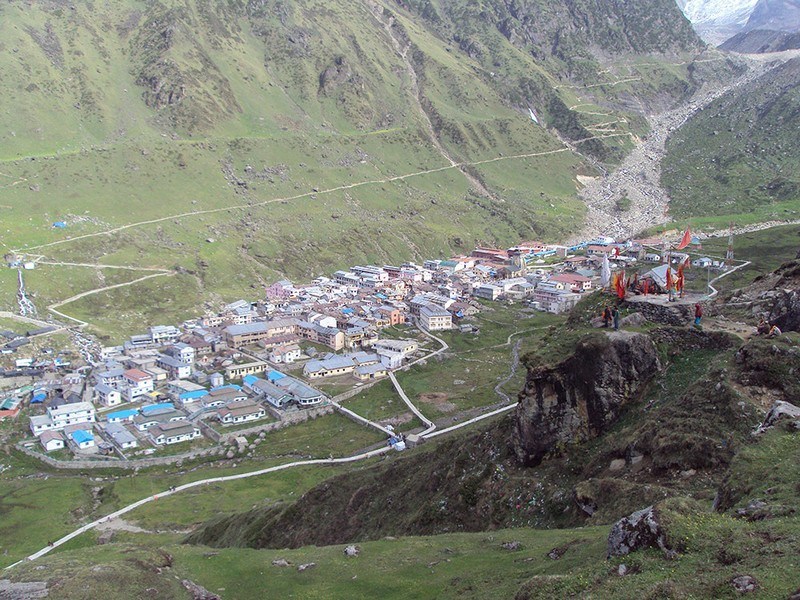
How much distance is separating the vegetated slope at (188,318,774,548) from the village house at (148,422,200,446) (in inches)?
914

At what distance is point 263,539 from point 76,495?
3010cm

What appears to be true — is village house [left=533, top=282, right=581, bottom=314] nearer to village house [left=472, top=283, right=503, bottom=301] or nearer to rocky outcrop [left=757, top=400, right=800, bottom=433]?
village house [left=472, top=283, right=503, bottom=301]

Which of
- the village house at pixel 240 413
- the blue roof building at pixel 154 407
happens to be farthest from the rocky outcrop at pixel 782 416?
the blue roof building at pixel 154 407

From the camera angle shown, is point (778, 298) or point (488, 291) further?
point (488, 291)

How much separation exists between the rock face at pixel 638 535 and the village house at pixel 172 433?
65197mm

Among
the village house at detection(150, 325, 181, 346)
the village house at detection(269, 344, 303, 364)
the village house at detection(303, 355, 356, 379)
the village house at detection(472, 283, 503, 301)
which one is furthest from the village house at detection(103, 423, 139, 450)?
the village house at detection(472, 283, 503, 301)

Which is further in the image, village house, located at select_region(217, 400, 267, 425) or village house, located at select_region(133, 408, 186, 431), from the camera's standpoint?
village house, located at select_region(217, 400, 267, 425)

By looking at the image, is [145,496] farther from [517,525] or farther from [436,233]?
[436,233]

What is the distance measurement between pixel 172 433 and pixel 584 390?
54912 mm

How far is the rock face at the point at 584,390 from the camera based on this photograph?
35250 mm

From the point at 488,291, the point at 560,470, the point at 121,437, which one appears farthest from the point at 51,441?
the point at 488,291

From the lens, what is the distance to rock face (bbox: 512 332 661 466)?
3525 cm

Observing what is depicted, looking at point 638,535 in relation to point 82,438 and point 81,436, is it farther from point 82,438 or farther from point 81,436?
point 81,436

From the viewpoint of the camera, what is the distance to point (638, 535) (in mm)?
16812
